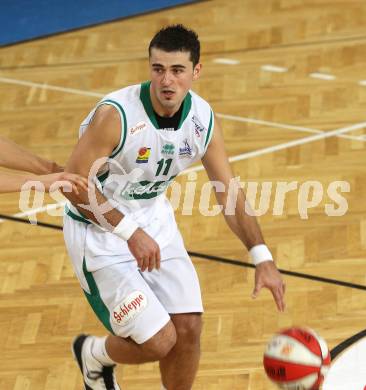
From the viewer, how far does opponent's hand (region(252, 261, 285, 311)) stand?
18.6ft

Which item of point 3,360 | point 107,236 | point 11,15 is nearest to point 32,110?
point 11,15

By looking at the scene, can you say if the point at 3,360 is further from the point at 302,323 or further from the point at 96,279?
the point at 302,323

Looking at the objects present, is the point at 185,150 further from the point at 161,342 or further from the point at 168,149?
the point at 161,342

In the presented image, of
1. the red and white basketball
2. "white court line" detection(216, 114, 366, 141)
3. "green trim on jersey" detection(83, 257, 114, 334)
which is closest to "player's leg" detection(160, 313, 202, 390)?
"green trim on jersey" detection(83, 257, 114, 334)

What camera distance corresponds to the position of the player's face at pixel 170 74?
18.6ft

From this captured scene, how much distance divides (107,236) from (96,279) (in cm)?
25

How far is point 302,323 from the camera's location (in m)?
7.12

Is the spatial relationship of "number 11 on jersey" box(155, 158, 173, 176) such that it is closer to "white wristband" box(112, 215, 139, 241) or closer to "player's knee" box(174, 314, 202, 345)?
"white wristband" box(112, 215, 139, 241)

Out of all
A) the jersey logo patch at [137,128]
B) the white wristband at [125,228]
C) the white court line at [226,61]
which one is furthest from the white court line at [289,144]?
the white wristband at [125,228]

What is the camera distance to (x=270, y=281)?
5723mm

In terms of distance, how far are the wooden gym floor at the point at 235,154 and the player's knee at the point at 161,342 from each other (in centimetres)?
88

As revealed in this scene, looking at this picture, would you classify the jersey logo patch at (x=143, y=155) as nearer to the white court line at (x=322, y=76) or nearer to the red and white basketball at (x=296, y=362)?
the red and white basketball at (x=296, y=362)

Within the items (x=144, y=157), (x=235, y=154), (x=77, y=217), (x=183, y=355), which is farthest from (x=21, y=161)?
(x=235, y=154)

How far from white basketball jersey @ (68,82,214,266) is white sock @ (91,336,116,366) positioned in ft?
1.80
